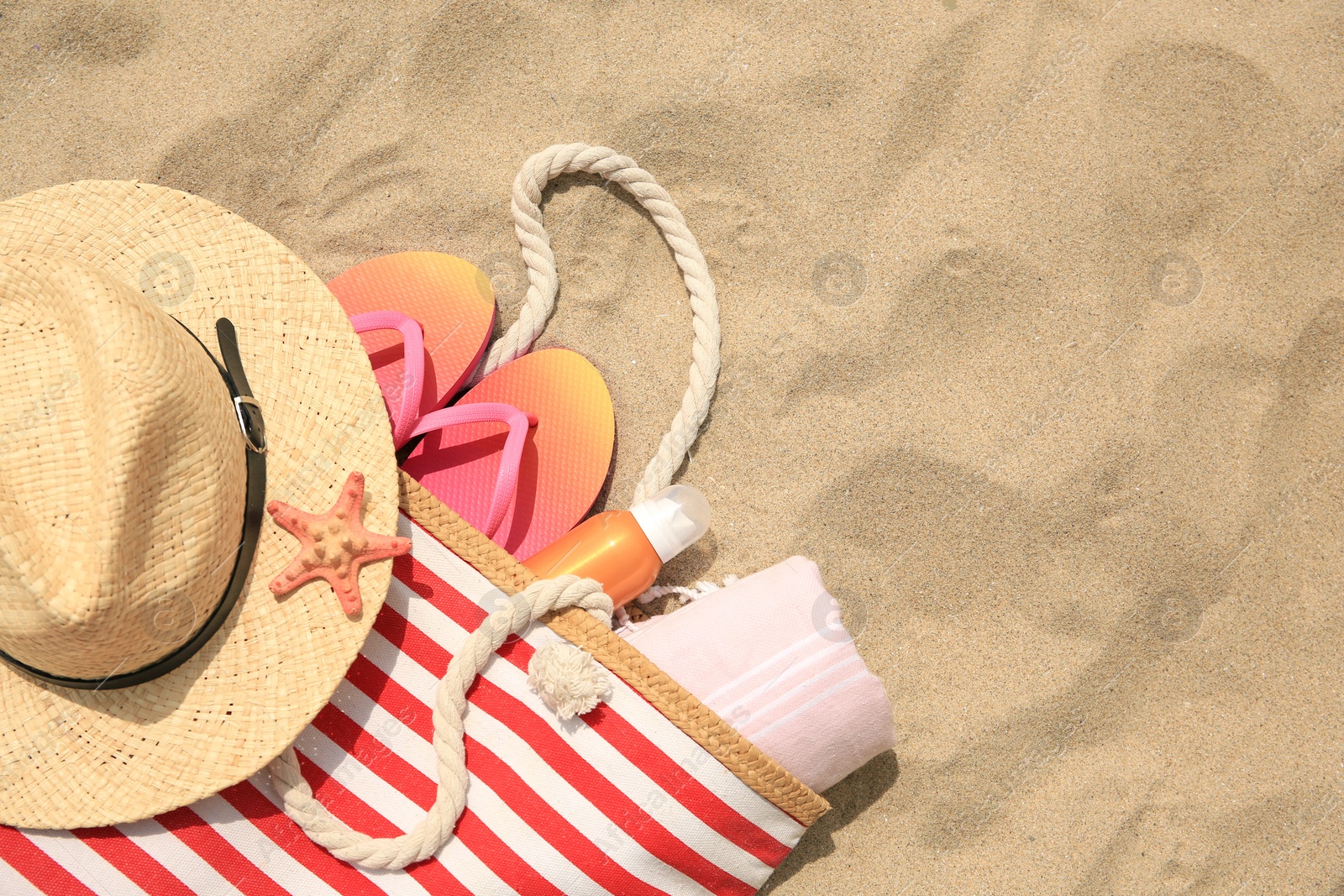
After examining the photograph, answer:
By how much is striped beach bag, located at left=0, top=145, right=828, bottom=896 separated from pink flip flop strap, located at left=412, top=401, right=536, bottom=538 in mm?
139

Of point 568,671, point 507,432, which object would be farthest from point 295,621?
point 507,432

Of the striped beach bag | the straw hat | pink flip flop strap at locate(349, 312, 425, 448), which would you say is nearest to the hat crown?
the straw hat

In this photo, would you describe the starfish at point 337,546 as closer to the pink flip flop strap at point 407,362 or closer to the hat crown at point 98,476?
the hat crown at point 98,476

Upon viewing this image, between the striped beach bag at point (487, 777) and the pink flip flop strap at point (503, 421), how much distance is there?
0.14 metres

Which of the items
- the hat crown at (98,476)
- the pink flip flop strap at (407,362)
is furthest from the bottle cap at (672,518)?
the hat crown at (98,476)

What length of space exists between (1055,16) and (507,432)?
1444 millimetres

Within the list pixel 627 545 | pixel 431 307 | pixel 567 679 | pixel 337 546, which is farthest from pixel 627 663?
pixel 431 307

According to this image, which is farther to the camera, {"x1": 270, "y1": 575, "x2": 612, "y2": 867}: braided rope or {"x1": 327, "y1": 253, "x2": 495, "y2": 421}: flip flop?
{"x1": 327, "y1": 253, "x2": 495, "y2": 421}: flip flop

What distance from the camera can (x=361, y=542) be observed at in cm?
120

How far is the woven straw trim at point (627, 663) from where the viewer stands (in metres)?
1.36

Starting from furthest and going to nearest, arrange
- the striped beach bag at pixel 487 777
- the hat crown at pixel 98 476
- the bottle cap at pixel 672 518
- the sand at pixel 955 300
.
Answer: the sand at pixel 955 300 < the bottle cap at pixel 672 518 < the striped beach bag at pixel 487 777 < the hat crown at pixel 98 476

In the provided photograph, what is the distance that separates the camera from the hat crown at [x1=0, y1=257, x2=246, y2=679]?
0.98 m

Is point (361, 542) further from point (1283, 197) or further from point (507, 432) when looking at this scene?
point (1283, 197)

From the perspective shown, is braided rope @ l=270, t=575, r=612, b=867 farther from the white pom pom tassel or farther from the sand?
the sand
